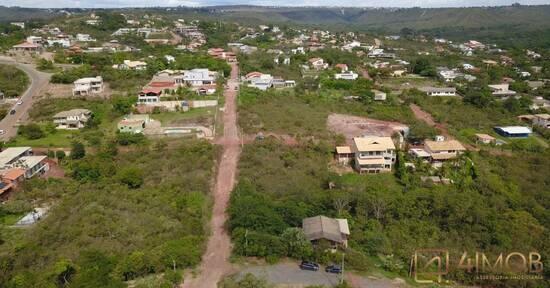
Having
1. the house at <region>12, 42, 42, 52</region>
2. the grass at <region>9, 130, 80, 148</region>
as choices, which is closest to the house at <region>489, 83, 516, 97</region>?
the grass at <region>9, 130, 80, 148</region>

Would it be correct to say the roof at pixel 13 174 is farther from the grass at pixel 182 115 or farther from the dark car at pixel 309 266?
the dark car at pixel 309 266

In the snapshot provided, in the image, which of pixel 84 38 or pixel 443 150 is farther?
pixel 84 38

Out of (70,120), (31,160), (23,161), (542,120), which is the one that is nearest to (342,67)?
(542,120)

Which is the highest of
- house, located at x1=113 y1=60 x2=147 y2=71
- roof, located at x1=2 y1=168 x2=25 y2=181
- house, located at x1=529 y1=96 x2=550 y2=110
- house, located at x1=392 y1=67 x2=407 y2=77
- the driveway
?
house, located at x1=113 y1=60 x2=147 y2=71

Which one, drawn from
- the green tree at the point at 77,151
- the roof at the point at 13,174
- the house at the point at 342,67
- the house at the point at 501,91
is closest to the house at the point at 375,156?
the green tree at the point at 77,151

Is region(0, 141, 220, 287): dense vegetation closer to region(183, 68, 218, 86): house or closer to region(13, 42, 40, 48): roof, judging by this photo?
region(183, 68, 218, 86): house

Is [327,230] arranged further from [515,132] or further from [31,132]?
[31,132]
